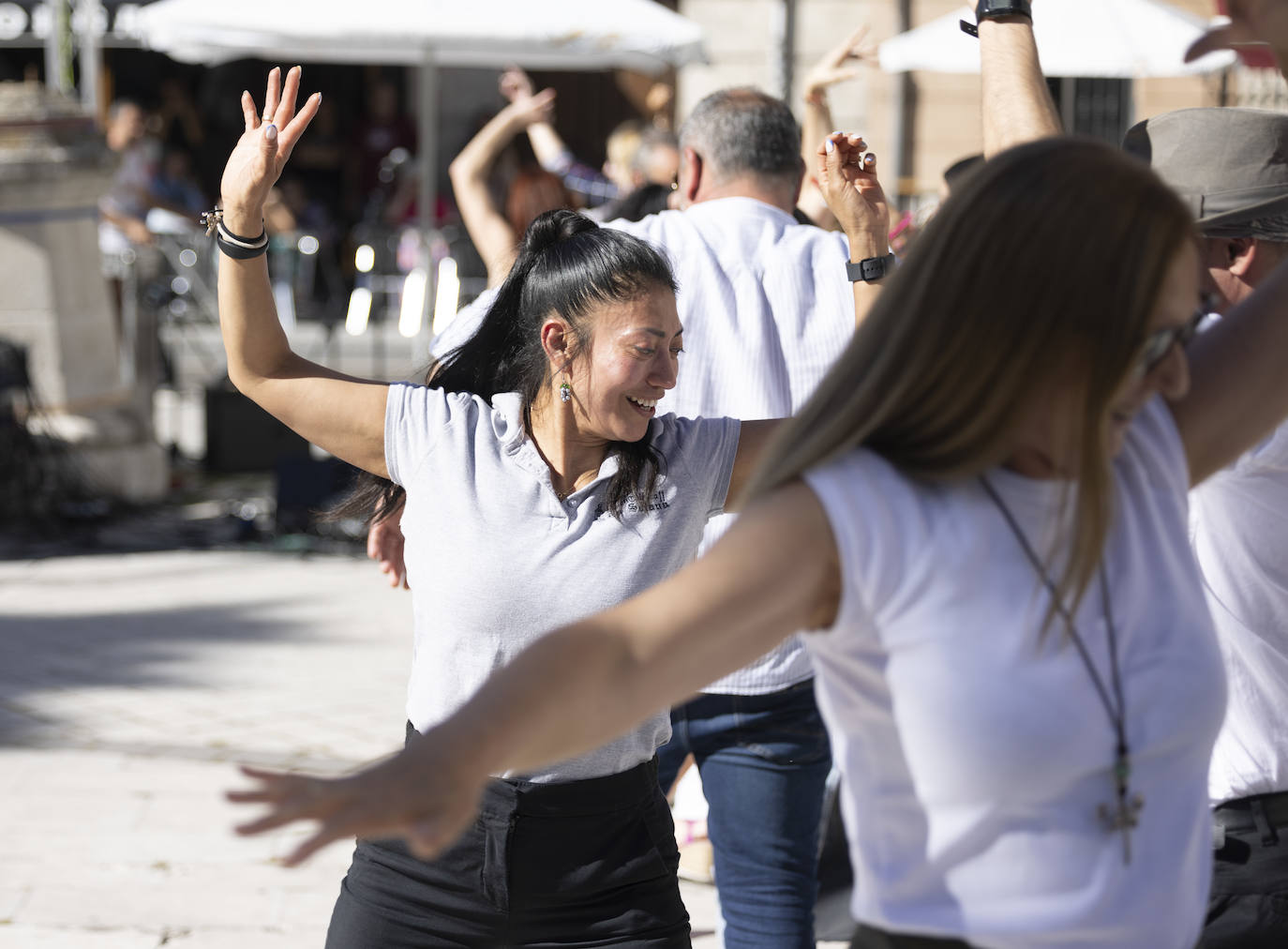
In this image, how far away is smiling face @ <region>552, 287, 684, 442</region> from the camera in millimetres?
2584

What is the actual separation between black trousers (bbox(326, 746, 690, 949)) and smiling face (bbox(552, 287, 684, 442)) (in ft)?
1.79

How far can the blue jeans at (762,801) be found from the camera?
3191 mm

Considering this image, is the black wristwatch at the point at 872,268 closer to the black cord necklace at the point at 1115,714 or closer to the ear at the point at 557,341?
the ear at the point at 557,341

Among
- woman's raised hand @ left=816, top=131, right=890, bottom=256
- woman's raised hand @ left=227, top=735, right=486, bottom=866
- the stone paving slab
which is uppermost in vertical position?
woman's raised hand @ left=816, top=131, right=890, bottom=256

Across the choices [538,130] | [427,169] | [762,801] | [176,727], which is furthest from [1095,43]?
[762,801]

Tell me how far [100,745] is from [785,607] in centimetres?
456

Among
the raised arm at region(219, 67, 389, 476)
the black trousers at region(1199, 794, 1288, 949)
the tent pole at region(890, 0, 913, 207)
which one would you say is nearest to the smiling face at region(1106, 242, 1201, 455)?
the black trousers at region(1199, 794, 1288, 949)

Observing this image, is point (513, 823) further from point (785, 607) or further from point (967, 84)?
point (967, 84)

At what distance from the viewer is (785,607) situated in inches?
58.6

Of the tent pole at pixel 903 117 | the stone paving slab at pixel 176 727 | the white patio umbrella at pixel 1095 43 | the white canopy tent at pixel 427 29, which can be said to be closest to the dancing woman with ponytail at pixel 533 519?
the stone paving slab at pixel 176 727

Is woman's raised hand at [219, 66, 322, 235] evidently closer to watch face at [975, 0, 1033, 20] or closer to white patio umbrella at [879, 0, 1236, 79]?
watch face at [975, 0, 1033, 20]

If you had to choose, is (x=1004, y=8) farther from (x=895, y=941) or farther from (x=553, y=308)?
(x=895, y=941)

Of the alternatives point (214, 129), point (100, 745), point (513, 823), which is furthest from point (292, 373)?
point (214, 129)

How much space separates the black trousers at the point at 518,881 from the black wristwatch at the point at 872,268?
37.0 inches
